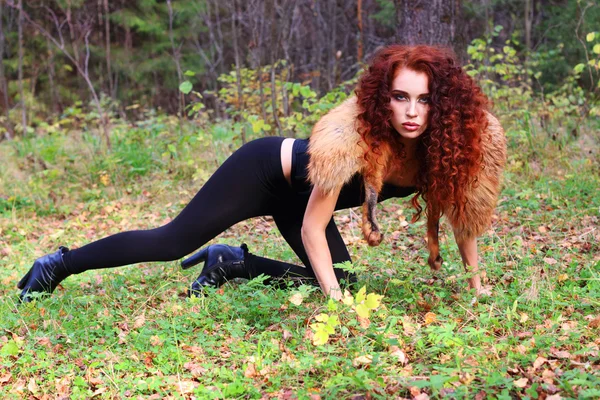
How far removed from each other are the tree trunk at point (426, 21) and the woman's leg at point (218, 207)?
10.5 feet

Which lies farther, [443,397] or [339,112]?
[339,112]

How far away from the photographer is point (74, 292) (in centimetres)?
418

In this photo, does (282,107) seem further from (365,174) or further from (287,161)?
(365,174)

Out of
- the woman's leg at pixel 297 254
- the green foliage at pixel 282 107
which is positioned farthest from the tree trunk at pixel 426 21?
the woman's leg at pixel 297 254

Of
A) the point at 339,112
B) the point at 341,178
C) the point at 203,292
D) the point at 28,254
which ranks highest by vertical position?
the point at 339,112

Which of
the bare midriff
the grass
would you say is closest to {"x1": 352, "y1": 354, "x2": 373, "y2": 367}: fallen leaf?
the grass

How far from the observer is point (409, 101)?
298cm

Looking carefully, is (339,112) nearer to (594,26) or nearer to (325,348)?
(325,348)

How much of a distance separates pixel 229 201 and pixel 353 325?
100 centimetres

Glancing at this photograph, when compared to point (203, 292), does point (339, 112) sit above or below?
above

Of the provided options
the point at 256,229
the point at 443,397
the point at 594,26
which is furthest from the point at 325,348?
the point at 594,26

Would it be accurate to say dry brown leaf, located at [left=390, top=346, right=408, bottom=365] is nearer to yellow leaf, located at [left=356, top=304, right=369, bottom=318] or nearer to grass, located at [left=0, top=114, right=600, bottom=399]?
grass, located at [left=0, top=114, right=600, bottom=399]

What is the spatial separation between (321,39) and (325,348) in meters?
13.3

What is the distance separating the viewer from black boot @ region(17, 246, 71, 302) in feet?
12.3
